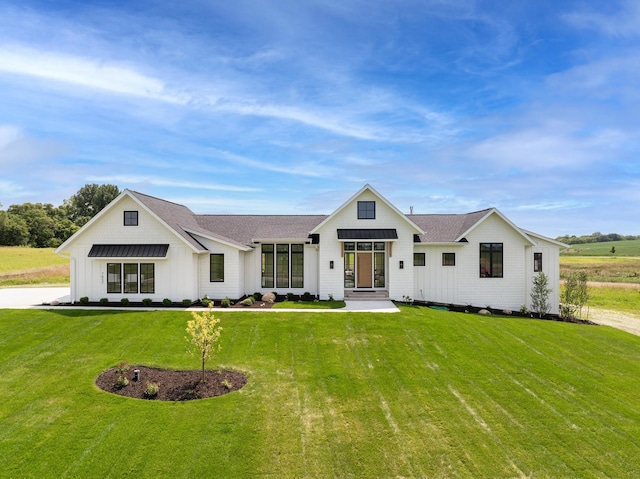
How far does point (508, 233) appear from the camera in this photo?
23156mm

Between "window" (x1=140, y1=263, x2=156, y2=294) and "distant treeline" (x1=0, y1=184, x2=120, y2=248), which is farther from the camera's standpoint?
"distant treeline" (x1=0, y1=184, x2=120, y2=248)

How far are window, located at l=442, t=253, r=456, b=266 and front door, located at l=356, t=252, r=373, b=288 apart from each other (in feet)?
14.5

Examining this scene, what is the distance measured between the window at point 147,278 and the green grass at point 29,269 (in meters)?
15.6

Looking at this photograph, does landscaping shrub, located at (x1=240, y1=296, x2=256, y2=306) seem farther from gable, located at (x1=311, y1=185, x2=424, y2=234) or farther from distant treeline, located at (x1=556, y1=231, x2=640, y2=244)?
distant treeline, located at (x1=556, y1=231, x2=640, y2=244)

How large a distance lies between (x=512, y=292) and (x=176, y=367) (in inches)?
766

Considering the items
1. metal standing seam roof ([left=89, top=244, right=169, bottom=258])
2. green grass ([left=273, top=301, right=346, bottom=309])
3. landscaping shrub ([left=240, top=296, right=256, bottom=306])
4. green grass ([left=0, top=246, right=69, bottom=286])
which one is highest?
metal standing seam roof ([left=89, top=244, right=169, bottom=258])

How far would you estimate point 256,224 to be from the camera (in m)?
26.2

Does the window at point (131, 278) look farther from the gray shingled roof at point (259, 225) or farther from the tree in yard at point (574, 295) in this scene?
→ the tree in yard at point (574, 295)

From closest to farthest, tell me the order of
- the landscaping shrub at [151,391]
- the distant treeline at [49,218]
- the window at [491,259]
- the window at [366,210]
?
the landscaping shrub at [151,391] < the window at [366,210] < the window at [491,259] < the distant treeline at [49,218]

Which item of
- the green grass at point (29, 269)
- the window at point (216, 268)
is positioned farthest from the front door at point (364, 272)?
the green grass at point (29, 269)

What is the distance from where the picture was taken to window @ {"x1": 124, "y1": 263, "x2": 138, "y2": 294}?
20672 mm

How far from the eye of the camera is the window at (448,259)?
76.7 feet

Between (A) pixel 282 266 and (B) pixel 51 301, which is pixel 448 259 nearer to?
(A) pixel 282 266

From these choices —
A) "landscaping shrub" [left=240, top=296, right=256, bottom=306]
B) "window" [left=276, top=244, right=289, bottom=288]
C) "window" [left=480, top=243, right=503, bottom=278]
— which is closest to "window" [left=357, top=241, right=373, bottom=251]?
"window" [left=276, top=244, right=289, bottom=288]
